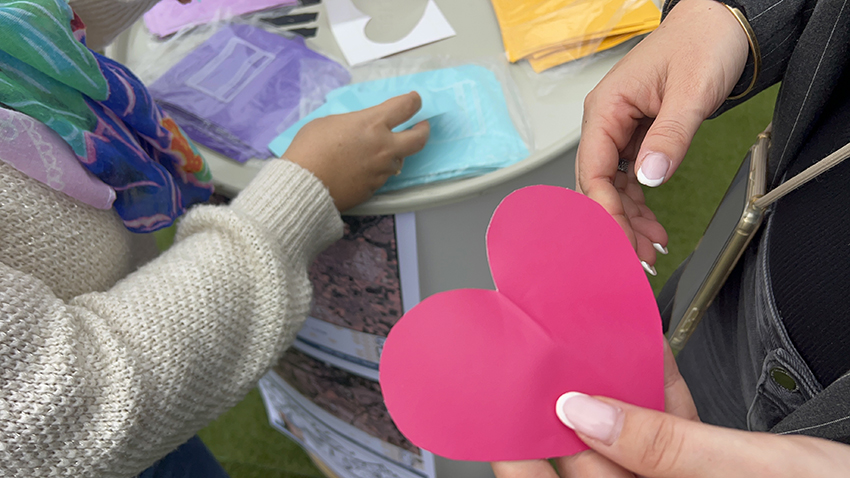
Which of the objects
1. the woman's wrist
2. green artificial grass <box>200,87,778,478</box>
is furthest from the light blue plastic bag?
green artificial grass <box>200,87,778,478</box>

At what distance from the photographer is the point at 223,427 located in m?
1.32

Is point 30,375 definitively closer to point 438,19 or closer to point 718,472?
point 718,472

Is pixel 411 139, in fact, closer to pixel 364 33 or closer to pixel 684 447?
pixel 364 33

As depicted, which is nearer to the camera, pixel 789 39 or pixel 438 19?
pixel 789 39

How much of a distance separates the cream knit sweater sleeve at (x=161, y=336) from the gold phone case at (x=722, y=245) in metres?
0.43

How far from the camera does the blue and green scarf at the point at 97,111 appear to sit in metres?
0.47

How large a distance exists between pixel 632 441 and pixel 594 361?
8cm

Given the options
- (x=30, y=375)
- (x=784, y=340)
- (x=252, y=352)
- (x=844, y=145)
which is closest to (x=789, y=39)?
(x=844, y=145)

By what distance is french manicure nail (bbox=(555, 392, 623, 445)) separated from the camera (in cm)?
37

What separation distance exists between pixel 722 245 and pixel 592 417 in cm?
30

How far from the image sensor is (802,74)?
0.46 meters

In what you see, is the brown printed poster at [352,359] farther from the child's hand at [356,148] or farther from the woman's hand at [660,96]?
the woman's hand at [660,96]

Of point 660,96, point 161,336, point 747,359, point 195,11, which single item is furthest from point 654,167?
point 195,11

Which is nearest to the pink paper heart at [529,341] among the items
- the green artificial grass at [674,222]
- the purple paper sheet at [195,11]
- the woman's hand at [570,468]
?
the woman's hand at [570,468]
